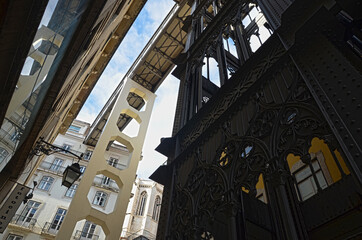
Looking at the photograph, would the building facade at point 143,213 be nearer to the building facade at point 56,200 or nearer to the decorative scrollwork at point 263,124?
the building facade at point 56,200

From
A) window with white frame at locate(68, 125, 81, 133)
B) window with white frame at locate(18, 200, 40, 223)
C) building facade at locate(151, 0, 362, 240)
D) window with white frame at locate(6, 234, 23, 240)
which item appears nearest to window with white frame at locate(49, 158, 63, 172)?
window with white frame at locate(18, 200, 40, 223)

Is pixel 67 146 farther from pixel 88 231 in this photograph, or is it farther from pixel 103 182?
pixel 88 231

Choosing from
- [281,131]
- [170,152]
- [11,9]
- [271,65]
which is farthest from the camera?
[170,152]

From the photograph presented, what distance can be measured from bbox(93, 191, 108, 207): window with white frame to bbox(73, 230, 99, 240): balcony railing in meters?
3.15

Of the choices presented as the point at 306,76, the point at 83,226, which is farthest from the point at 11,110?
the point at 83,226

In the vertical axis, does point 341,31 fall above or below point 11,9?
above

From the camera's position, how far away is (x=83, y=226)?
25.8 meters

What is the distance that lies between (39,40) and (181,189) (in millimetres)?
3030

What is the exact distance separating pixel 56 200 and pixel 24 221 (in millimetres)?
3232

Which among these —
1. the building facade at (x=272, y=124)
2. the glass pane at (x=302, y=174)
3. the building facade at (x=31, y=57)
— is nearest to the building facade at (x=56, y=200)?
the building facade at (x=31, y=57)

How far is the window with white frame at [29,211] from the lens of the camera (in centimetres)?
2446

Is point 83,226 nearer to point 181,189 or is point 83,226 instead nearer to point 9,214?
point 9,214

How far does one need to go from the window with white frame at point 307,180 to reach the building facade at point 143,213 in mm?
32211

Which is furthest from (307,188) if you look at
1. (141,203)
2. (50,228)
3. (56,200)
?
(141,203)
